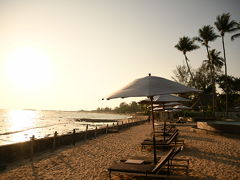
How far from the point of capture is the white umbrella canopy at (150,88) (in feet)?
16.8

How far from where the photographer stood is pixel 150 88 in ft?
17.3

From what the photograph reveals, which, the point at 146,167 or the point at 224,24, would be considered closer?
the point at 146,167

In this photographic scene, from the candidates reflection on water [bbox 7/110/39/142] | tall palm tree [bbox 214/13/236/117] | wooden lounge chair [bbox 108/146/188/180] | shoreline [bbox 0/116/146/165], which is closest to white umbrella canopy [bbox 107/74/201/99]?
wooden lounge chair [bbox 108/146/188/180]

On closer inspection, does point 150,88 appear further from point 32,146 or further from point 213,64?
point 213,64

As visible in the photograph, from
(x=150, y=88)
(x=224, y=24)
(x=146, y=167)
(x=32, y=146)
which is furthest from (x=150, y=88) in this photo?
(x=224, y=24)

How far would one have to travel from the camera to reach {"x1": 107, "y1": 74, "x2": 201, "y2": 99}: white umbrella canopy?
16.8 ft

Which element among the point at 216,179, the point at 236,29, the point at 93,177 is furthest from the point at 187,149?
the point at 236,29

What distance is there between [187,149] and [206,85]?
50808mm

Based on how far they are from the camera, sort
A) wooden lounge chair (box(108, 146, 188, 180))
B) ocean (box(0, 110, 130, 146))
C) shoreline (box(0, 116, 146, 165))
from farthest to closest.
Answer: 1. ocean (box(0, 110, 130, 146))
2. shoreline (box(0, 116, 146, 165))
3. wooden lounge chair (box(108, 146, 188, 180))

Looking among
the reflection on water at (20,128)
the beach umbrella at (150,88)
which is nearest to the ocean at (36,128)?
the reflection on water at (20,128)

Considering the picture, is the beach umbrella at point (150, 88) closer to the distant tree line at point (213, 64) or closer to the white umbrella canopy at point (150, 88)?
the white umbrella canopy at point (150, 88)

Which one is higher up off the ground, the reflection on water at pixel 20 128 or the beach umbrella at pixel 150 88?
the beach umbrella at pixel 150 88

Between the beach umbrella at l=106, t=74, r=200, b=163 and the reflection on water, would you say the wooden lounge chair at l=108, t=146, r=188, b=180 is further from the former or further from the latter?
the reflection on water

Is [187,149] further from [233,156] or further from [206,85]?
[206,85]
